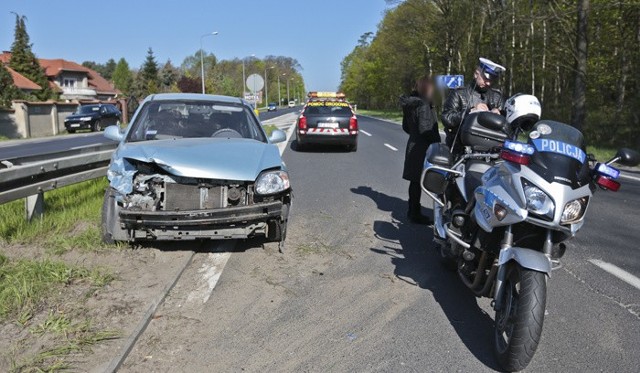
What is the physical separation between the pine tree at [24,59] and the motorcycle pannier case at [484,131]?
66.4 meters

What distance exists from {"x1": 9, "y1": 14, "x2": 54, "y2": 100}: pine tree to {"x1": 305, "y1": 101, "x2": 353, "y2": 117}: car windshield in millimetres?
54918

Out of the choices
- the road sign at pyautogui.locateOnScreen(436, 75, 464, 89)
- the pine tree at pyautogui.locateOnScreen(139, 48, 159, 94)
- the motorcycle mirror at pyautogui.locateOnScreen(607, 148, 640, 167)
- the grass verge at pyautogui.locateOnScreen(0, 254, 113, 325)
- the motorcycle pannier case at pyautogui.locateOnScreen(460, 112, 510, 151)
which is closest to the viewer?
the motorcycle mirror at pyautogui.locateOnScreen(607, 148, 640, 167)

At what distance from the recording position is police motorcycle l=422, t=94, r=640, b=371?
298cm

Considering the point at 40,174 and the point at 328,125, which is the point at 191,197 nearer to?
the point at 40,174

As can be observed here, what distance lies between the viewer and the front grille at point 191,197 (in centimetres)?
488

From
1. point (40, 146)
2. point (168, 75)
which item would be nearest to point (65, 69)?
point (168, 75)

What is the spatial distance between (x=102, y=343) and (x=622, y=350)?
129 inches

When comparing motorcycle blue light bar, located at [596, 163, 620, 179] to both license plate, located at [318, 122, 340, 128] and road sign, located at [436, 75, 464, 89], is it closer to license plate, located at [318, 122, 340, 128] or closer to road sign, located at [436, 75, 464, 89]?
road sign, located at [436, 75, 464, 89]

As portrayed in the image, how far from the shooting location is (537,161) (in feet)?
10.2

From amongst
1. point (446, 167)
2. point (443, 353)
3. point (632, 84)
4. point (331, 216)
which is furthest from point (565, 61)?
point (443, 353)

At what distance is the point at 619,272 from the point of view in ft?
15.9

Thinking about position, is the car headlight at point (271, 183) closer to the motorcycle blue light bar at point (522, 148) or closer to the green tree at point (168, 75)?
the motorcycle blue light bar at point (522, 148)

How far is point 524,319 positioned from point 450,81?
3.69 m

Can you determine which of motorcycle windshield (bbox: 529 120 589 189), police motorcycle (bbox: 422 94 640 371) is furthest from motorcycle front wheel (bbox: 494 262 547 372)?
motorcycle windshield (bbox: 529 120 589 189)
